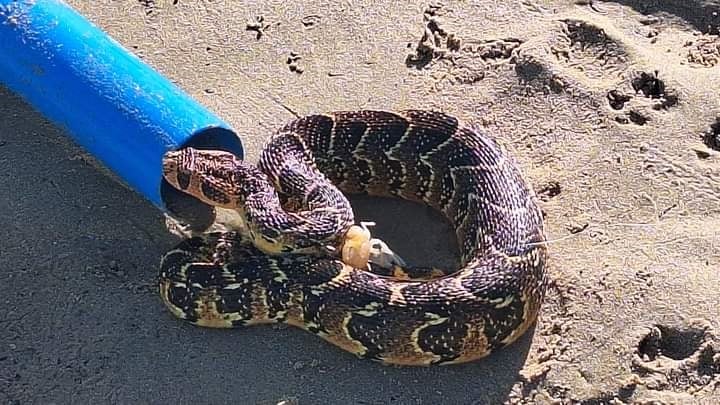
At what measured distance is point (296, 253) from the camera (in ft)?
19.1

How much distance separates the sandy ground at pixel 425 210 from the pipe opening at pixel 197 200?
179 millimetres

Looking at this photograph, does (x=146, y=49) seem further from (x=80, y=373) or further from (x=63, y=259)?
(x=80, y=373)

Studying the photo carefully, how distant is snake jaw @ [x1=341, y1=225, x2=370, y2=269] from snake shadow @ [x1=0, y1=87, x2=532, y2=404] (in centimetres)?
39

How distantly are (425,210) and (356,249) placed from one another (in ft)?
2.70

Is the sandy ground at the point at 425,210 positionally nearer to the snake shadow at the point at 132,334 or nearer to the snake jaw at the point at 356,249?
the snake shadow at the point at 132,334

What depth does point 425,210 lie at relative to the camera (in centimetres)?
657

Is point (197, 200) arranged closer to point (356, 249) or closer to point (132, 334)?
point (132, 334)

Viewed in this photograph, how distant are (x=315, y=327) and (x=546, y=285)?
1.24 meters

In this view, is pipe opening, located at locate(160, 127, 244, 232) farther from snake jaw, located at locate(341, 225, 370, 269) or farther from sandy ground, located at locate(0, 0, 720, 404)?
snake jaw, located at locate(341, 225, 370, 269)

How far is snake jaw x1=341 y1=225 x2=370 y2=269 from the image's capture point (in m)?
5.87

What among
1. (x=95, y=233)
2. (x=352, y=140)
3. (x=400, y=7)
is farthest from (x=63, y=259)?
(x=400, y=7)

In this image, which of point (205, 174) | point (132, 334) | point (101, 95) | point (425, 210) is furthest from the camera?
point (425, 210)

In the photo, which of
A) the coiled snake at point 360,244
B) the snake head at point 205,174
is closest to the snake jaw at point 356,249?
the coiled snake at point 360,244

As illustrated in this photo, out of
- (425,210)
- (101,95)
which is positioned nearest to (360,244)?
(425,210)
